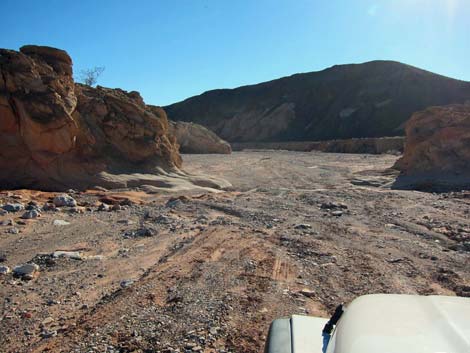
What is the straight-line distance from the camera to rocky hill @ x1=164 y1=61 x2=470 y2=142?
178 ft

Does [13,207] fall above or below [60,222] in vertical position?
above

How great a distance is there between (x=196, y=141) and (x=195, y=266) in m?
31.9

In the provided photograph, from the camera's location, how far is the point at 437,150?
17.6 metres

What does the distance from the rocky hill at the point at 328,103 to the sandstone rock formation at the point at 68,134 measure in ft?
144

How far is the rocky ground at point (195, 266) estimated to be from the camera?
3428 mm

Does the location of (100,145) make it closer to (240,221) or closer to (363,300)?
(240,221)

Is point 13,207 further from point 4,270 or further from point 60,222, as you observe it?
point 4,270

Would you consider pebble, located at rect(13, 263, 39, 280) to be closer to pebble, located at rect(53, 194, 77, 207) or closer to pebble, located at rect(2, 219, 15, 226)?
pebble, located at rect(2, 219, 15, 226)

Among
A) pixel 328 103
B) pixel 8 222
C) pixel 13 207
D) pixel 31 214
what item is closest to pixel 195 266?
pixel 8 222

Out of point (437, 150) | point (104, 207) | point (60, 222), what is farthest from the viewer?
point (437, 150)

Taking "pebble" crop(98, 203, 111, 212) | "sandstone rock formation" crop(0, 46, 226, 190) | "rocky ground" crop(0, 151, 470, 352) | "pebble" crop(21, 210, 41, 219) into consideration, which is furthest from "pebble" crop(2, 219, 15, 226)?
"sandstone rock formation" crop(0, 46, 226, 190)

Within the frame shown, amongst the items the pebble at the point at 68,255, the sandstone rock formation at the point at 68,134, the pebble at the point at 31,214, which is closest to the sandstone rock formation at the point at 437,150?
the sandstone rock formation at the point at 68,134

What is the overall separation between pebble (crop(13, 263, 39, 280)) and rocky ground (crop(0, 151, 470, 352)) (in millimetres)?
18

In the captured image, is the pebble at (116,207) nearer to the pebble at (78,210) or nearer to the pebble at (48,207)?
the pebble at (78,210)
